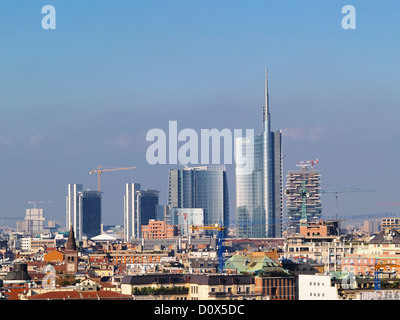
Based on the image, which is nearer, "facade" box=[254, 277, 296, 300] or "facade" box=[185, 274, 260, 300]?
"facade" box=[185, 274, 260, 300]

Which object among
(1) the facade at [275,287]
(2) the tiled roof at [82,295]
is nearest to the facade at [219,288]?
(1) the facade at [275,287]

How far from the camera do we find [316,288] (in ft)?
181

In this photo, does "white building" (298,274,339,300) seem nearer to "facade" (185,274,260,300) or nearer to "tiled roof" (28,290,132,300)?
"facade" (185,274,260,300)

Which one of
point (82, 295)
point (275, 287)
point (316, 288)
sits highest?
point (316, 288)

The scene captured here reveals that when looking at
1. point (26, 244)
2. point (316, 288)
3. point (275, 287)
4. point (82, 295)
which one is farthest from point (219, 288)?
point (26, 244)

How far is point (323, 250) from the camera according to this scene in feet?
332

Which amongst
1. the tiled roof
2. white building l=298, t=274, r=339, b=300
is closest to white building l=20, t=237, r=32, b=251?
white building l=298, t=274, r=339, b=300

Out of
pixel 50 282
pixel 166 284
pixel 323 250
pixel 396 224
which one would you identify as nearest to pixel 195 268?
pixel 323 250

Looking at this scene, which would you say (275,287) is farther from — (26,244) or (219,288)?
(26,244)

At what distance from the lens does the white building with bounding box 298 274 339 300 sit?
52.8m

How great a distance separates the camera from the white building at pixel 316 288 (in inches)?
2077

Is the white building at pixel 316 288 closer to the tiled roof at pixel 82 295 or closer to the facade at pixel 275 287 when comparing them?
the facade at pixel 275 287
